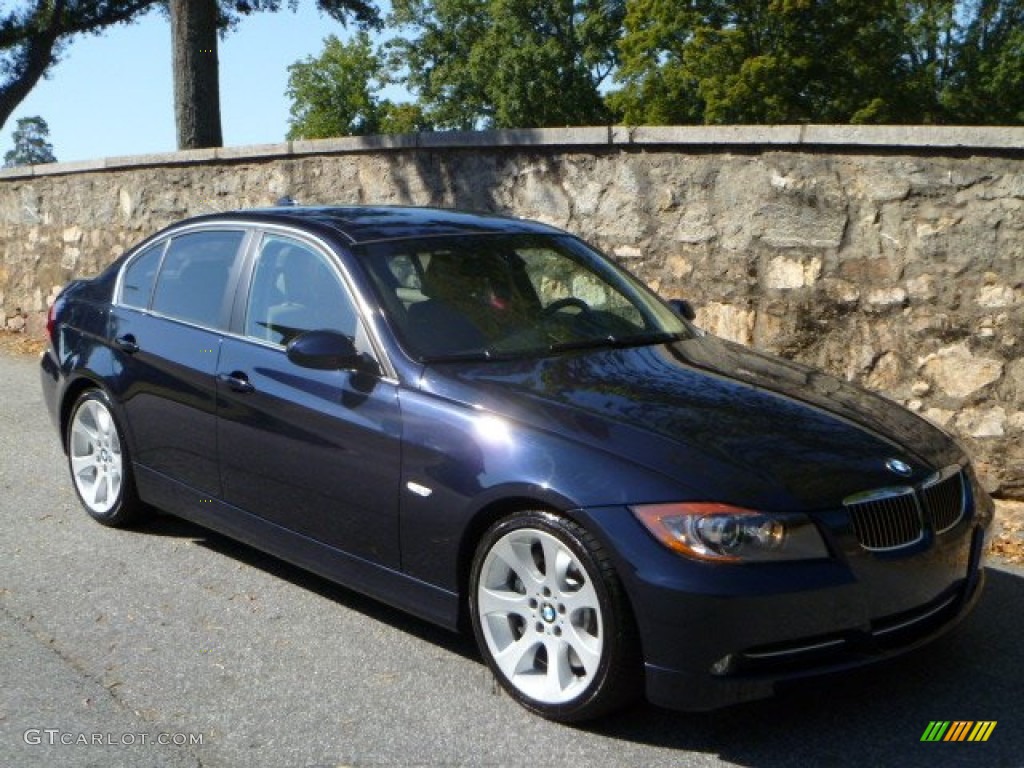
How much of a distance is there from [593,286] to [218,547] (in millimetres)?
2121

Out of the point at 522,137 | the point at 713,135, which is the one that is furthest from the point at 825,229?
the point at 522,137

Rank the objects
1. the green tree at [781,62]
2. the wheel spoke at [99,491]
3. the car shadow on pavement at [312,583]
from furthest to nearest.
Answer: the green tree at [781,62] → the wheel spoke at [99,491] → the car shadow on pavement at [312,583]

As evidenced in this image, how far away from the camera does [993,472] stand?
7.20 meters

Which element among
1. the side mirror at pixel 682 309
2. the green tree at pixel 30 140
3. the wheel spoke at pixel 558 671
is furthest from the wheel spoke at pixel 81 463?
the green tree at pixel 30 140

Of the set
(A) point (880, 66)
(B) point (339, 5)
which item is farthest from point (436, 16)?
(B) point (339, 5)

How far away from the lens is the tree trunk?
15094 millimetres

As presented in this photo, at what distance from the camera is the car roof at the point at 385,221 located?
18.7 feet

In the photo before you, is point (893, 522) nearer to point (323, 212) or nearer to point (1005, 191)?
point (323, 212)

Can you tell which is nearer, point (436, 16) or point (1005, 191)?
point (1005, 191)

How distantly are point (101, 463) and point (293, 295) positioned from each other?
5.58 ft

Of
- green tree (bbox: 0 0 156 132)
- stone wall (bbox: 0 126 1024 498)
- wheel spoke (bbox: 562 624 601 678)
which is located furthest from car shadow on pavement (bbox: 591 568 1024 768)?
green tree (bbox: 0 0 156 132)

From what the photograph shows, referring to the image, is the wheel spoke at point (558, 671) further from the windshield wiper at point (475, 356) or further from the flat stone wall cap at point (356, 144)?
the flat stone wall cap at point (356, 144)

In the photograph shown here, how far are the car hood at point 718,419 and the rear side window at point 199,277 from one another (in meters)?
1.47

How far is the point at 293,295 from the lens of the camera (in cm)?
561
